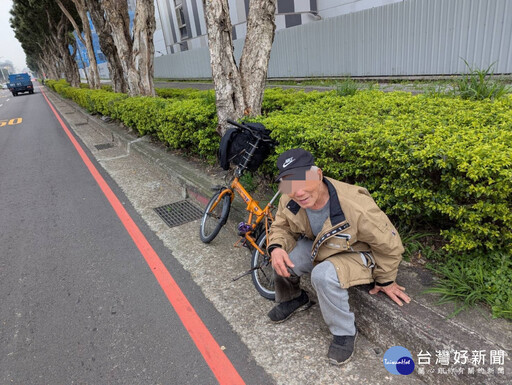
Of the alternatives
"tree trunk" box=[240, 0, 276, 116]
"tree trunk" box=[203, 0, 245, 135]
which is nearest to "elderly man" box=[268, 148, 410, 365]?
"tree trunk" box=[203, 0, 245, 135]

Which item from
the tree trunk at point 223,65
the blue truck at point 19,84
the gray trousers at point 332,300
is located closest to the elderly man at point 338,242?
the gray trousers at point 332,300

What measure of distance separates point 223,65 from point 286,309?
3526 millimetres

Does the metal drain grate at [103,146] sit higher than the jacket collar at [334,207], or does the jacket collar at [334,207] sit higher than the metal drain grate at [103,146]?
the jacket collar at [334,207]

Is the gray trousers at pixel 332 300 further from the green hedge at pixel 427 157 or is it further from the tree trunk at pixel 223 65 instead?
the tree trunk at pixel 223 65

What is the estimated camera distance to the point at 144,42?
9445 mm

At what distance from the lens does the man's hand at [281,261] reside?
2.37 m

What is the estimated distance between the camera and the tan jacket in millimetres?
2070

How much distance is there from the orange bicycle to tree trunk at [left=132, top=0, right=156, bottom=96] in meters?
7.34

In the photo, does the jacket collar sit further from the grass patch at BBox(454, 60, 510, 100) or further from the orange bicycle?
the grass patch at BBox(454, 60, 510, 100)

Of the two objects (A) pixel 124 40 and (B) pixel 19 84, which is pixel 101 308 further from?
(B) pixel 19 84

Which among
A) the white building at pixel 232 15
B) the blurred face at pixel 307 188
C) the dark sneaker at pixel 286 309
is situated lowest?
the dark sneaker at pixel 286 309

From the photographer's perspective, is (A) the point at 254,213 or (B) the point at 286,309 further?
(A) the point at 254,213

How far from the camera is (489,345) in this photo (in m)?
1.84

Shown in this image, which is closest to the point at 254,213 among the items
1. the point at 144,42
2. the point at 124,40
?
the point at 144,42
